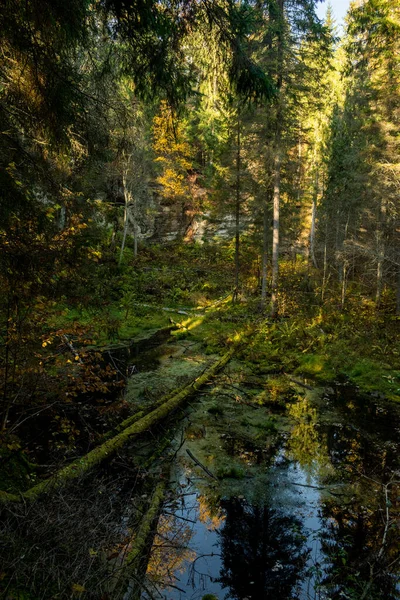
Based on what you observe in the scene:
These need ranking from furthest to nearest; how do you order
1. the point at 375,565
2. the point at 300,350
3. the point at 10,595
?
1. the point at 300,350
2. the point at 375,565
3. the point at 10,595

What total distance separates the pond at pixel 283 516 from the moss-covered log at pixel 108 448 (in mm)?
822

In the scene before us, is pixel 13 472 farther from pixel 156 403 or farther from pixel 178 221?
pixel 178 221

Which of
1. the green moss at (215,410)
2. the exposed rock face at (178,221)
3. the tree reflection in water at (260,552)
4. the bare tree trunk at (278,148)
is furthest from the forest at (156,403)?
the exposed rock face at (178,221)

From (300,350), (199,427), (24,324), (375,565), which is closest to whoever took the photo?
(375,565)

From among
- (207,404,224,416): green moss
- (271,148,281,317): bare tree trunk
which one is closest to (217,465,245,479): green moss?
(207,404,224,416): green moss

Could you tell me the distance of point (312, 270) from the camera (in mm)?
28750

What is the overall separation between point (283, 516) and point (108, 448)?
3.03 metres

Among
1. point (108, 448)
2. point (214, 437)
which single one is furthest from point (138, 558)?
point (214, 437)

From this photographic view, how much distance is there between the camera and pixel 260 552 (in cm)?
492

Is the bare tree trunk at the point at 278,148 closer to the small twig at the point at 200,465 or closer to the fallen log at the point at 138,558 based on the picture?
the small twig at the point at 200,465

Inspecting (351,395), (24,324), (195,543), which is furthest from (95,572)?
(351,395)

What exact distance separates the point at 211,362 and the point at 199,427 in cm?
499

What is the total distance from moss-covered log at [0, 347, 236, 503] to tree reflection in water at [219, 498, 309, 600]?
2143 millimetres

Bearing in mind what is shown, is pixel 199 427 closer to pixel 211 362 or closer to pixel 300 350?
pixel 211 362
